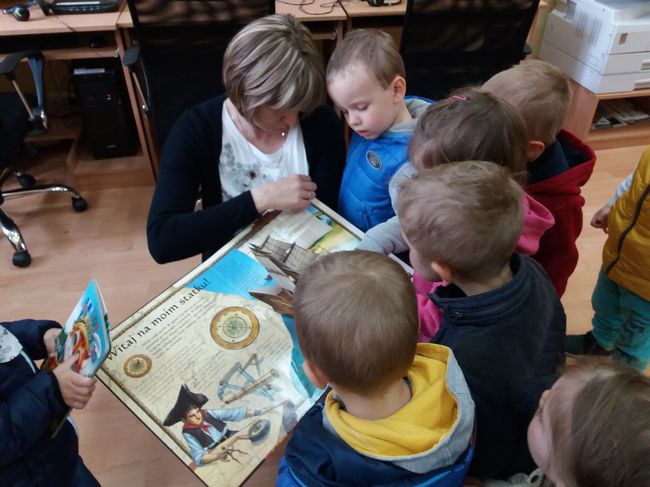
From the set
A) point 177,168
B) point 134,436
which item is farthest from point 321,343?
point 134,436

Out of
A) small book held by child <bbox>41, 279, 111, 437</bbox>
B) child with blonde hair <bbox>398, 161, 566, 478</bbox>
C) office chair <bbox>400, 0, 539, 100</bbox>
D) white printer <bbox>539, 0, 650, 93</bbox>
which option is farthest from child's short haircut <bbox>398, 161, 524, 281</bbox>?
white printer <bbox>539, 0, 650, 93</bbox>

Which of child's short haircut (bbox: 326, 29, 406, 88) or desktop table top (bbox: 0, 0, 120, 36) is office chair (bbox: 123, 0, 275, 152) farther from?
child's short haircut (bbox: 326, 29, 406, 88)

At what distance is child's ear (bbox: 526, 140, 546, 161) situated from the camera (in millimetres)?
1171

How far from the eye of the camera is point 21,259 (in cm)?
222

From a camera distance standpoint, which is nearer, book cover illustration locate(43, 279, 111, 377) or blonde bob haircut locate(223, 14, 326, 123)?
book cover illustration locate(43, 279, 111, 377)

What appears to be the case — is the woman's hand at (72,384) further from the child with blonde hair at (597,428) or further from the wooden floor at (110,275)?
the child with blonde hair at (597,428)

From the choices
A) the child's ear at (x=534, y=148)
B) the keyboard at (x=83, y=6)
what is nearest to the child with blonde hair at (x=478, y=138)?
the child's ear at (x=534, y=148)

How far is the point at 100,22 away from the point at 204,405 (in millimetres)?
1901

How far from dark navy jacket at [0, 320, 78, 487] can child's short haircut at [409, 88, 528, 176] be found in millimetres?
870

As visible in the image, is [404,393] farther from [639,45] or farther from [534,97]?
[639,45]

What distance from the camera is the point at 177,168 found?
1271 millimetres

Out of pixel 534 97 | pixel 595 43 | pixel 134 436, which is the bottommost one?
pixel 134 436

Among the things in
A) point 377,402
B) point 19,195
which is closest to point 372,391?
point 377,402

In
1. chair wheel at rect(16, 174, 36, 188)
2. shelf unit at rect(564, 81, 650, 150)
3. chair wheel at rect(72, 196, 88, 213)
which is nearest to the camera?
chair wheel at rect(72, 196, 88, 213)
